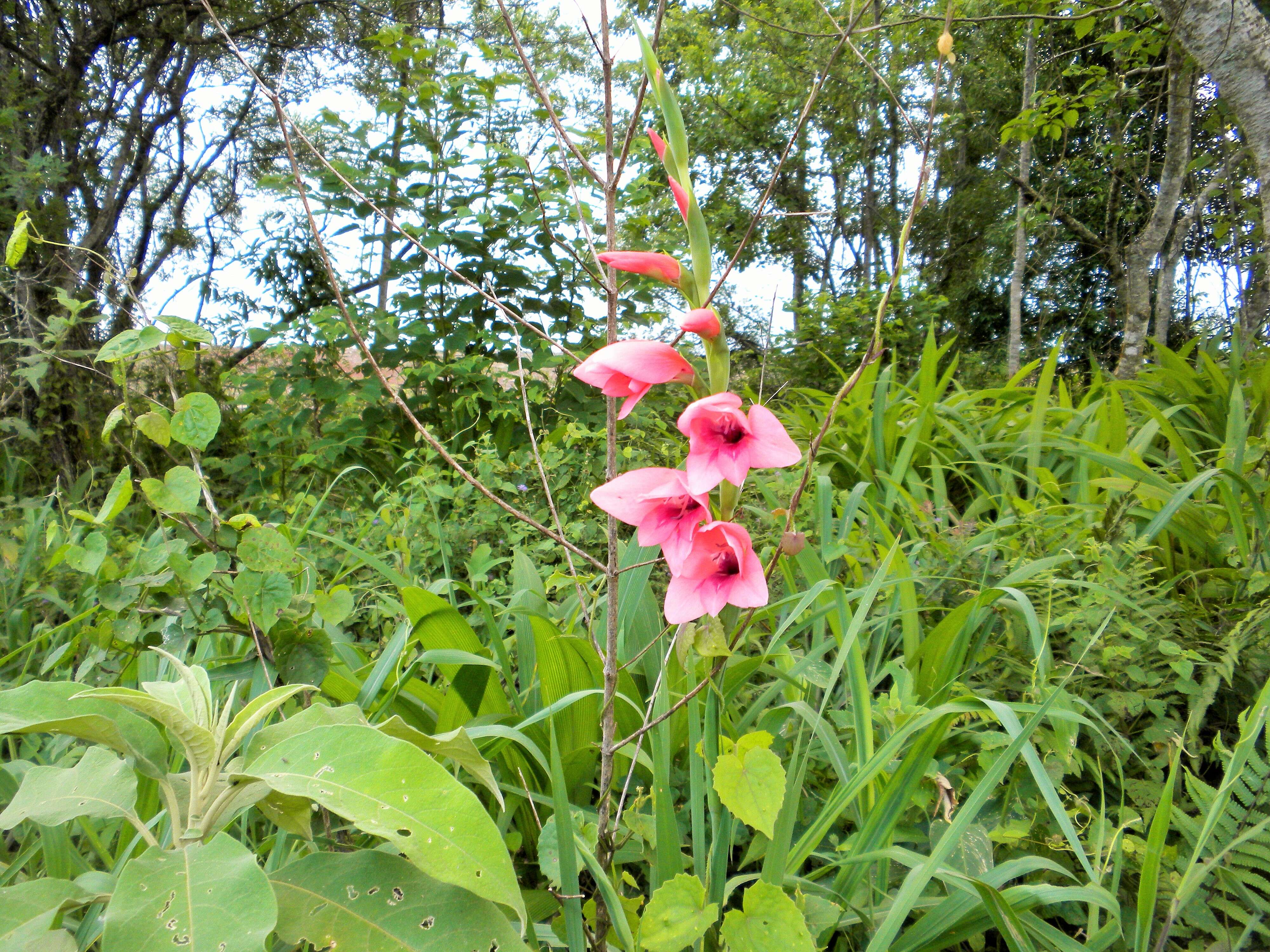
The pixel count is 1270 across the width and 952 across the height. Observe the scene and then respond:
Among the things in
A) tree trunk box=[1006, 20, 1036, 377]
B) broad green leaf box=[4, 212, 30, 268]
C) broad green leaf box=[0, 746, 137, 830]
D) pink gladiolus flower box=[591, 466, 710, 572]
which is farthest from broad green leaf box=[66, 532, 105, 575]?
tree trunk box=[1006, 20, 1036, 377]

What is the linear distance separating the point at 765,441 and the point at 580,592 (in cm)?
44

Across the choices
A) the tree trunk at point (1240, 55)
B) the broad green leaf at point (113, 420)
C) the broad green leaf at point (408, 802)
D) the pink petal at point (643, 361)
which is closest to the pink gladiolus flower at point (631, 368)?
the pink petal at point (643, 361)

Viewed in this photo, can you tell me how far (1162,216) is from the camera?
3.70 meters

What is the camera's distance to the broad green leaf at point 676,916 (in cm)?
70

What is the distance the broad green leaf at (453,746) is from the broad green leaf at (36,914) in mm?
290

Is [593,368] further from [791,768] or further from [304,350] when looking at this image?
[304,350]

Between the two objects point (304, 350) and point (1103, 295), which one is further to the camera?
point (1103, 295)

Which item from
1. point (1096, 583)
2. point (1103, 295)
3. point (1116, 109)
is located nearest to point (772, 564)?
point (1096, 583)

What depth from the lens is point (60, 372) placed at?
4.17m

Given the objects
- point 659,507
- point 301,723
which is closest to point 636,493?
point 659,507

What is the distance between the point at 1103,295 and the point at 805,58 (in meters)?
6.63

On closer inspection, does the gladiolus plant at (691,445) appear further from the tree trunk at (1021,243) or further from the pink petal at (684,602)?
the tree trunk at (1021,243)

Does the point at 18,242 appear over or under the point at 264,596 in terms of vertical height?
over

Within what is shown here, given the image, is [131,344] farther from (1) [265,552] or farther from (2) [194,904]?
(2) [194,904]
